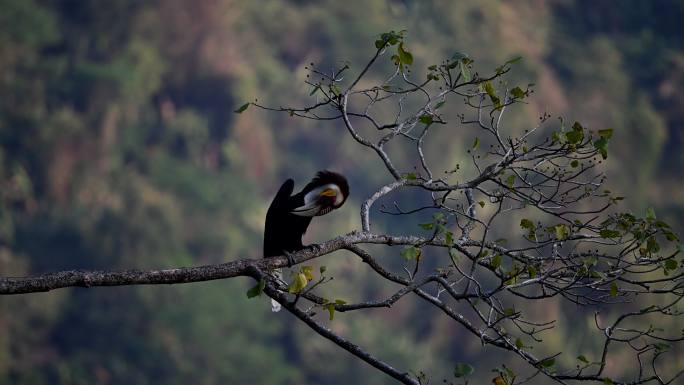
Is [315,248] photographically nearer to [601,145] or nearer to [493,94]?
[493,94]

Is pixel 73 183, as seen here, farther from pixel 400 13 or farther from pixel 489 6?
pixel 489 6

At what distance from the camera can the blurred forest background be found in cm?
2025

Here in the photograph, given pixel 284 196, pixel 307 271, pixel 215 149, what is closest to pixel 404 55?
pixel 307 271

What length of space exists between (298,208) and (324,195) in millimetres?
169

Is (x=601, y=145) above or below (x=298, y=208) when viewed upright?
above

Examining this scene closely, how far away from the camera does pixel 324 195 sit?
3.99 m

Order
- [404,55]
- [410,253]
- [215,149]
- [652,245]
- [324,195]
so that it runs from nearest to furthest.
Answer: [410,253]
[652,245]
[404,55]
[324,195]
[215,149]

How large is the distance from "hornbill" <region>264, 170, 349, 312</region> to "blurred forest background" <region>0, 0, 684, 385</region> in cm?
1332

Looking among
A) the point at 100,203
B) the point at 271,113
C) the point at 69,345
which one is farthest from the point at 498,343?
the point at 271,113

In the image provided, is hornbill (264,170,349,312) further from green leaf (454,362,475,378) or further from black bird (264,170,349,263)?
green leaf (454,362,475,378)

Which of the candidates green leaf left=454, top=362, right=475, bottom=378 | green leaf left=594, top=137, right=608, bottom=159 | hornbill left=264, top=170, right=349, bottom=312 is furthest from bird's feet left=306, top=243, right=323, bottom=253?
green leaf left=594, top=137, right=608, bottom=159

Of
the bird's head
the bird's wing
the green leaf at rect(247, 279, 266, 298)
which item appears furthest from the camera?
the bird's wing

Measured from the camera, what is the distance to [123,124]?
25250 mm

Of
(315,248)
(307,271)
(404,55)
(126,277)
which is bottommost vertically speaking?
(126,277)
